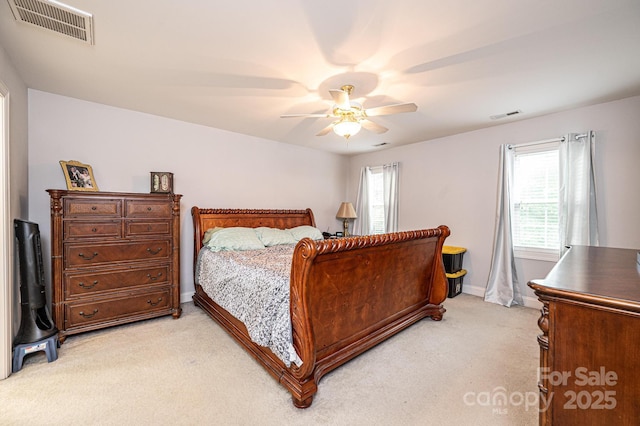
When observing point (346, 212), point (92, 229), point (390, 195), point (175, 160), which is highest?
point (175, 160)

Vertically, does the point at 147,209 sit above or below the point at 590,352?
above

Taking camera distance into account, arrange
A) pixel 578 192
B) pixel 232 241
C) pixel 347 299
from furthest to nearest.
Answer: pixel 232 241 < pixel 578 192 < pixel 347 299

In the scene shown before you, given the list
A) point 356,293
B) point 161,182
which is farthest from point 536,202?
point 161,182

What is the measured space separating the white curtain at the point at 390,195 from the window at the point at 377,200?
0.19 meters

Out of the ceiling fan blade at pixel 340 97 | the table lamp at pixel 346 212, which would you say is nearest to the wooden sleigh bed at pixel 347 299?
the ceiling fan blade at pixel 340 97

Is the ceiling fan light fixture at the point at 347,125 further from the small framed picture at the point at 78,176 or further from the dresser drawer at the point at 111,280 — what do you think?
the small framed picture at the point at 78,176

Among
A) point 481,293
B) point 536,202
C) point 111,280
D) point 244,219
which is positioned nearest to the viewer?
point 111,280

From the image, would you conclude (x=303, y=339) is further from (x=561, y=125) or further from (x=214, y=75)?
(x=561, y=125)

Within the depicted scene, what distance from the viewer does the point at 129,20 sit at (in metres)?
1.78

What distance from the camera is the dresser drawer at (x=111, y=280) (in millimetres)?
2672

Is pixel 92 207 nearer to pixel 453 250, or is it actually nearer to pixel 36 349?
pixel 36 349

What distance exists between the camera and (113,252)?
9.46 feet

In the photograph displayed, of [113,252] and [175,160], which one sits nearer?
[113,252]

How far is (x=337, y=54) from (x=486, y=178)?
3199mm
